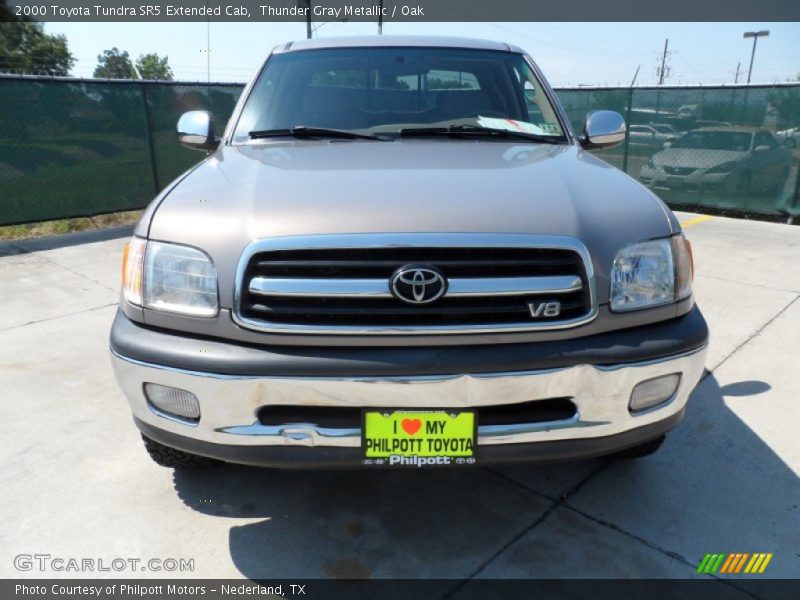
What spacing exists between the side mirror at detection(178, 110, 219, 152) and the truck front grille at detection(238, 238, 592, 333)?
1.63 m

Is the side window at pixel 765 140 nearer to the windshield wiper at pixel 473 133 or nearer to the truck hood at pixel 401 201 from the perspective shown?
the windshield wiper at pixel 473 133

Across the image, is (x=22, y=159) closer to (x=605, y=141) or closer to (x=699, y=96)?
(x=605, y=141)

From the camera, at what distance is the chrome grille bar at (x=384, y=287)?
5.97 feet

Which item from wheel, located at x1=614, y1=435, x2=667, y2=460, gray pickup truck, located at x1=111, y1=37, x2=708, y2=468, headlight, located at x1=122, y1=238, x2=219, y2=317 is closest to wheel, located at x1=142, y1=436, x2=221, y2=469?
gray pickup truck, located at x1=111, y1=37, x2=708, y2=468

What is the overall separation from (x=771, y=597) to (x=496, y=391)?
3.90 feet

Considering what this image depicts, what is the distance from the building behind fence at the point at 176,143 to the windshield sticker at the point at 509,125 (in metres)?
6.66

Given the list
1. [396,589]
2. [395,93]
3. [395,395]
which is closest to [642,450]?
[396,589]

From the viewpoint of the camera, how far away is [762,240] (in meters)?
7.46

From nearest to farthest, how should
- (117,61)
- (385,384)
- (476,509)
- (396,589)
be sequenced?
1. (385,384)
2. (396,589)
3. (476,509)
4. (117,61)

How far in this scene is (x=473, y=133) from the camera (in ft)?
9.37

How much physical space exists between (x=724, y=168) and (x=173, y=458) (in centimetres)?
924

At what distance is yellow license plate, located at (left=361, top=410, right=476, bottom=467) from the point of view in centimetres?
185

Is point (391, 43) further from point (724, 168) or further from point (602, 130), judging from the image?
point (724, 168)
